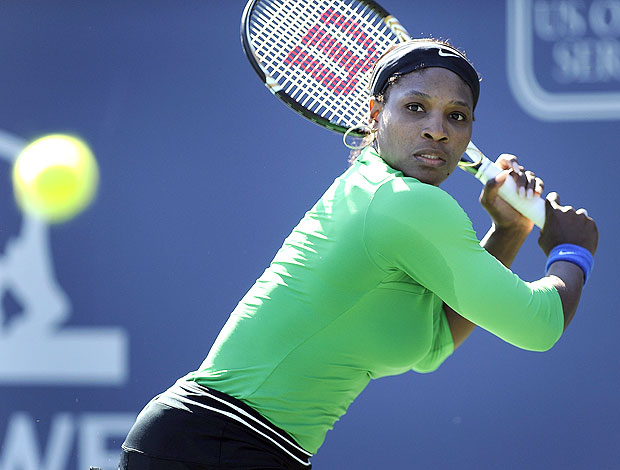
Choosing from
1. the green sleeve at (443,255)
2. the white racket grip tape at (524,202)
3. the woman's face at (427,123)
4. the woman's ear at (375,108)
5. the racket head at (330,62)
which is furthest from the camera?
the racket head at (330,62)

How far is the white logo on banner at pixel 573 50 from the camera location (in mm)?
3527

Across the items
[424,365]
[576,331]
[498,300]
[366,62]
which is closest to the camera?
[498,300]

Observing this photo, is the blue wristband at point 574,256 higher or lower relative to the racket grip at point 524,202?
lower

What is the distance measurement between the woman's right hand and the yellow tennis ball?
2.18m

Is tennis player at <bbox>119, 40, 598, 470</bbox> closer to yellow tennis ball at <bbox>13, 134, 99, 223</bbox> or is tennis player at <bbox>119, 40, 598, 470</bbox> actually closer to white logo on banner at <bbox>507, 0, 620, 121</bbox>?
white logo on banner at <bbox>507, 0, 620, 121</bbox>

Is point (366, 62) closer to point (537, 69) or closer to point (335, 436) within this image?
point (537, 69)

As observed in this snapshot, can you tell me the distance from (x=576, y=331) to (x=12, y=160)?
2.39m

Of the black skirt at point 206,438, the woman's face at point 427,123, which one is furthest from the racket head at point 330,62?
the black skirt at point 206,438

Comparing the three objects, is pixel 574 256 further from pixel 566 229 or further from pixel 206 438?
pixel 206 438

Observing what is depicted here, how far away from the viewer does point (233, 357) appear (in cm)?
169

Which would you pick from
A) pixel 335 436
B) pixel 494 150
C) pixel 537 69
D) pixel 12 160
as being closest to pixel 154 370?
pixel 335 436

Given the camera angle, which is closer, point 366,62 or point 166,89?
point 366,62

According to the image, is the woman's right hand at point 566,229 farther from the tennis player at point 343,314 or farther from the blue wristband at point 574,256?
the tennis player at point 343,314

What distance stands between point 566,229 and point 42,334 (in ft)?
7.86
